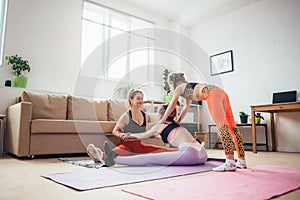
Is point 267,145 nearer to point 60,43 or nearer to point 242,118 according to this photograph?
point 242,118

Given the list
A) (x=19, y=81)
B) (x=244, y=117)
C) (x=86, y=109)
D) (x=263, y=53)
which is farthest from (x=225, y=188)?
(x=263, y=53)

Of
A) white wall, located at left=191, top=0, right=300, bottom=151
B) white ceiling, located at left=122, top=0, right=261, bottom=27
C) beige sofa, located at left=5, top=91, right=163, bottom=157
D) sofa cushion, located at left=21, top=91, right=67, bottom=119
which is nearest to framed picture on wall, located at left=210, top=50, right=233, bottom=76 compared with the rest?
white wall, located at left=191, top=0, right=300, bottom=151

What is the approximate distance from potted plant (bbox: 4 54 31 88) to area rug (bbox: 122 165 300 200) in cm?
251

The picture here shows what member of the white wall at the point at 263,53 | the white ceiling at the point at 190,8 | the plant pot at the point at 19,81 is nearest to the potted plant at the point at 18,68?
the plant pot at the point at 19,81

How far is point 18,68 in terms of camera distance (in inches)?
121

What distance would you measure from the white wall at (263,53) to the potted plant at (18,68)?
2902 millimetres

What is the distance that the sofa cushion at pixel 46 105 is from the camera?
2658 millimetres

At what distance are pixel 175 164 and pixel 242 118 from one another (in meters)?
2.37

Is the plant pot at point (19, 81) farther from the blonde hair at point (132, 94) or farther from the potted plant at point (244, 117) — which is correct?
the potted plant at point (244, 117)

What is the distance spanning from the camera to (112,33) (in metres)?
4.16

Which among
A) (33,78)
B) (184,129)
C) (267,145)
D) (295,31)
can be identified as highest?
(295,31)

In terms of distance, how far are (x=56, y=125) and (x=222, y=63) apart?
3.14 meters

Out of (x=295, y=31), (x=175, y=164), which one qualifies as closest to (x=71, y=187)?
(x=175, y=164)

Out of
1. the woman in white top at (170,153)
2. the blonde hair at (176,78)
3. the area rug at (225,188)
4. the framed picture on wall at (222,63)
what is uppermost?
the framed picture on wall at (222,63)
